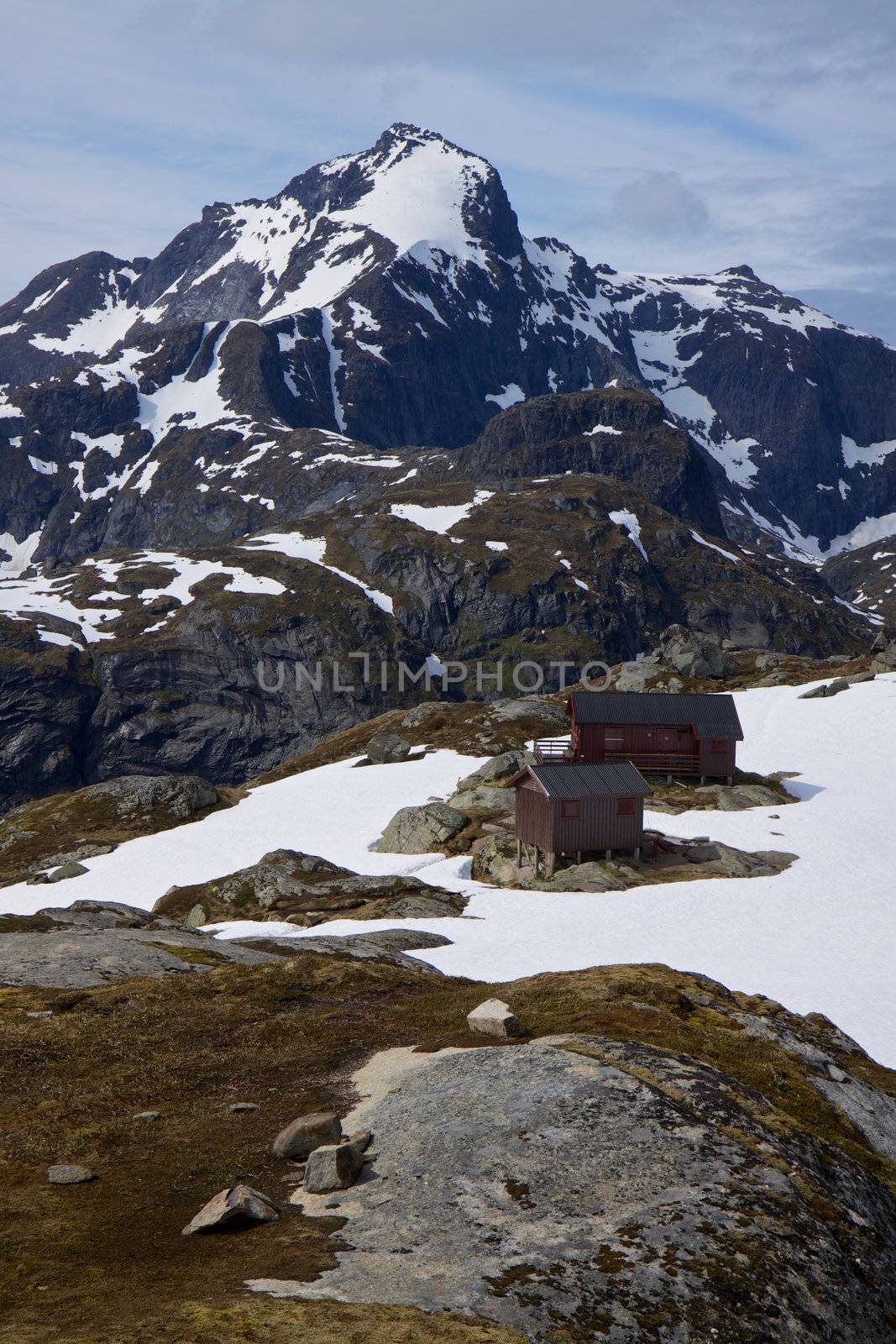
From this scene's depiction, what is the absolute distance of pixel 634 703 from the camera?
3332 inches

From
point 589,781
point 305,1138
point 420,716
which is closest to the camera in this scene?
point 305,1138

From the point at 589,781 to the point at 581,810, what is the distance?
2.15 meters

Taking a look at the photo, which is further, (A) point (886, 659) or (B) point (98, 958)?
(A) point (886, 659)

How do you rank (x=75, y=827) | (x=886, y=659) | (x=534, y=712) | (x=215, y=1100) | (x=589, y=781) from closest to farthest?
(x=215, y=1100)
(x=589, y=781)
(x=75, y=827)
(x=534, y=712)
(x=886, y=659)

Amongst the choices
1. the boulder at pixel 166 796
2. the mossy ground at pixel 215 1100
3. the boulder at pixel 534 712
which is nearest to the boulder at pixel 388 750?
the boulder at pixel 534 712

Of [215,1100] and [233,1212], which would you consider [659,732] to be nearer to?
[215,1100]

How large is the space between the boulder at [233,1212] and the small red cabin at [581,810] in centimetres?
4915

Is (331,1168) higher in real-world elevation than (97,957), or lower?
higher

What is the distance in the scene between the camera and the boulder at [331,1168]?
16.6 metres

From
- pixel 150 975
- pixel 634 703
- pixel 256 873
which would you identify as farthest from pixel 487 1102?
pixel 634 703

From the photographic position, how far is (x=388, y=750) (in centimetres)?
10169

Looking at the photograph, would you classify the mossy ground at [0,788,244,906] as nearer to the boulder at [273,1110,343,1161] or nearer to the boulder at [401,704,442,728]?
the boulder at [401,704,442,728]

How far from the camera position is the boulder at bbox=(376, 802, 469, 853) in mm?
72625

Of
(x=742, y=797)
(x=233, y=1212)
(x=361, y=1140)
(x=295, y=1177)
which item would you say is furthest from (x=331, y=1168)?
(x=742, y=797)
